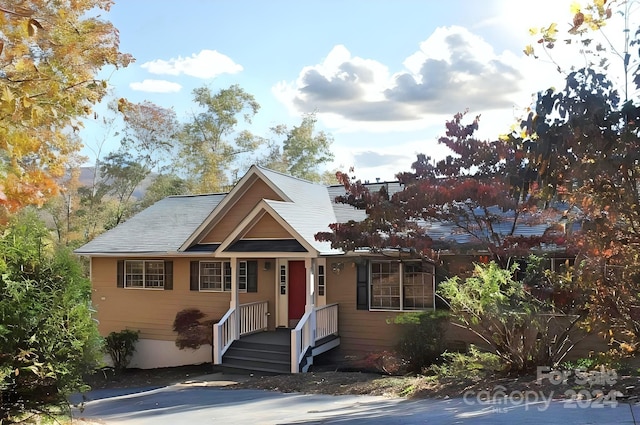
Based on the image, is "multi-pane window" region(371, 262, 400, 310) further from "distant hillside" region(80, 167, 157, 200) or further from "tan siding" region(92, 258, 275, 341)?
"distant hillside" region(80, 167, 157, 200)

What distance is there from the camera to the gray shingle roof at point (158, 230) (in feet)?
59.0

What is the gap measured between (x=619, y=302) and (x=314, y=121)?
35548mm

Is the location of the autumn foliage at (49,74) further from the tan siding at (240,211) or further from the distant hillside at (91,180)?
the distant hillside at (91,180)

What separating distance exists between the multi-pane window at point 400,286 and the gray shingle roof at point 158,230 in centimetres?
652

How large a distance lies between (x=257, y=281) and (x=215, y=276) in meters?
1.47

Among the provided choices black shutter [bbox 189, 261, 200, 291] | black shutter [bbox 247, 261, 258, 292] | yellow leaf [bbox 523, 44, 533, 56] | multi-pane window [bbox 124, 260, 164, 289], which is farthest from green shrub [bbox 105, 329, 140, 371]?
yellow leaf [bbox 523, 44, 533, 56]

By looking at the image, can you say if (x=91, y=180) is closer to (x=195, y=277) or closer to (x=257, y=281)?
(x=195, y=277)

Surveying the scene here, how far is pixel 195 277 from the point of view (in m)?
17.5

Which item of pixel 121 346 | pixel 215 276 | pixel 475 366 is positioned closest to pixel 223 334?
pixel 215 276

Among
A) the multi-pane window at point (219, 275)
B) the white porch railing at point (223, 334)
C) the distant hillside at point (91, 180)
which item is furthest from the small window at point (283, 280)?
the distant hillside at point (91, 180)

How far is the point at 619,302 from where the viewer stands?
7.41 meters

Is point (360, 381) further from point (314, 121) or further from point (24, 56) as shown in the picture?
point (314, 121)

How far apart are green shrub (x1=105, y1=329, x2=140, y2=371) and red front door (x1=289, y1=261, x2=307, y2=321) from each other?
220 inches

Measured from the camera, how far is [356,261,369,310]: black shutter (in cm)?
1506
